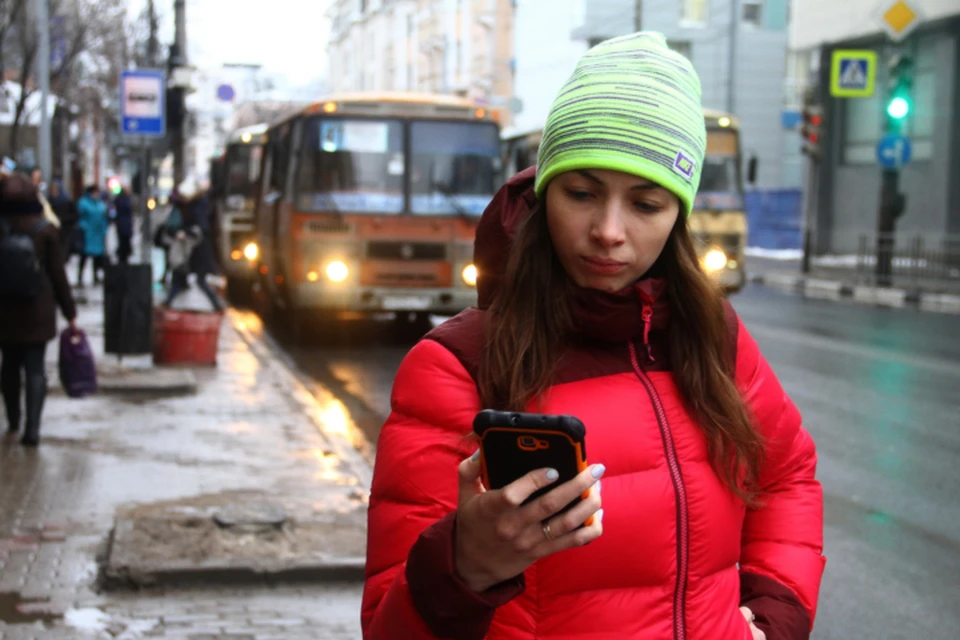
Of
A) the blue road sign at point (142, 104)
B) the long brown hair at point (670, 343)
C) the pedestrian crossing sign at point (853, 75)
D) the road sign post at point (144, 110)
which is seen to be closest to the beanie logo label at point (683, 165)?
the long brown hair at point (670, 343)

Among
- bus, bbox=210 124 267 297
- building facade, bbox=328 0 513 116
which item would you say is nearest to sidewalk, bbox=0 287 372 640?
bus, bbox=210 124 267 297

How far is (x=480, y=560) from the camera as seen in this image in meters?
1.56

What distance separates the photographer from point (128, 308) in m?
11.8

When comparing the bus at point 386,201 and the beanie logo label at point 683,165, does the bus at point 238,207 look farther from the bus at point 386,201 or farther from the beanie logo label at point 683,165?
the beanie logo label at point 683,165

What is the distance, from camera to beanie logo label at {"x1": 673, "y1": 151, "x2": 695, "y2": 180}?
195cm

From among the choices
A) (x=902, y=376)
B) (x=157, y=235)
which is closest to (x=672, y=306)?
(x=902, y=376)

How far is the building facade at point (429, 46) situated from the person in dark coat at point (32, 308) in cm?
3743

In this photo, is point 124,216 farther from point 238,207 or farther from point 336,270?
point 336,270

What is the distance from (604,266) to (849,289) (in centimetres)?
2241

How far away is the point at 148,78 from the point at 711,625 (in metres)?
13.2

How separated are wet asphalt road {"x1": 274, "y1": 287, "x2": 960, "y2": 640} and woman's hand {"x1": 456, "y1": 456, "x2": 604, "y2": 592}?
3878mm

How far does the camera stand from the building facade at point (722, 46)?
46719mm

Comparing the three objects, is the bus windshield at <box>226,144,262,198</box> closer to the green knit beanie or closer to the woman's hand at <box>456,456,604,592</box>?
the green knit beanie

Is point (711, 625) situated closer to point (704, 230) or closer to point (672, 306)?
point (672, 306)
